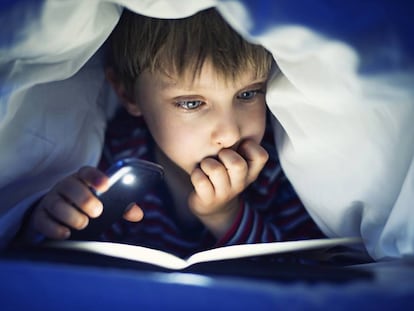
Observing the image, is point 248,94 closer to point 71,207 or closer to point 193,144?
point 193,144

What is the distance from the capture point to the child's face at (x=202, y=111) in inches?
27.1

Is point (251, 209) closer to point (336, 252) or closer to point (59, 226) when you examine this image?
point (336, 252)

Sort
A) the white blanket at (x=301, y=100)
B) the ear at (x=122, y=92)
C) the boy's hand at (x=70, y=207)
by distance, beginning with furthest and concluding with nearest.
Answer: the ear at (x=122, y=92), the boy's hand at (x=70, y=207), the white blanket at (x=301, y=100)

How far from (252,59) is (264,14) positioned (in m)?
0.22

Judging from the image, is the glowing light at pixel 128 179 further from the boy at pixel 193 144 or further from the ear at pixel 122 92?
the ear at pixel 122 92

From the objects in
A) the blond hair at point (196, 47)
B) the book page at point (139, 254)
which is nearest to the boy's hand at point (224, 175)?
the blond hair at point (196, 47)

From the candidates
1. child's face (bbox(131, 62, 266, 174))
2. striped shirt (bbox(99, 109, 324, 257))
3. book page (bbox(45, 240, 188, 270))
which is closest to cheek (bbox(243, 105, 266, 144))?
child's face (bbox(131, 62, 266, 174))

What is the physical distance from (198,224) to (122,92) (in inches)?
9.6

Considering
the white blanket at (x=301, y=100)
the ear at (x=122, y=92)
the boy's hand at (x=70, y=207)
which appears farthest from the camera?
the ear at (x=122, y=92)

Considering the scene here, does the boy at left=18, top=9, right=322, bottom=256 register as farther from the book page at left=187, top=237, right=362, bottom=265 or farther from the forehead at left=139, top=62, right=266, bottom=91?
the book page at left=187, top=237, right=362, bottom=265

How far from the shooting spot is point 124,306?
18.3 inches

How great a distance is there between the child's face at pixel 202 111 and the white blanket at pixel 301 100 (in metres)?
0.05

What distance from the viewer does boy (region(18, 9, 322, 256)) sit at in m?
0.67

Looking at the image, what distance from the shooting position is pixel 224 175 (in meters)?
0.73
